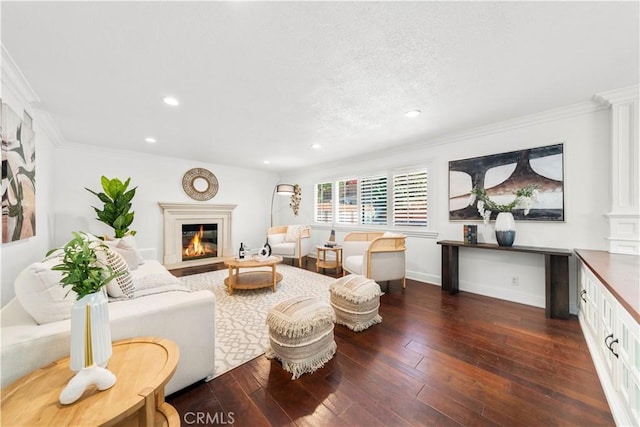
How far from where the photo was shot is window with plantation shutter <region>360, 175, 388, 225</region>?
4578 millimetres

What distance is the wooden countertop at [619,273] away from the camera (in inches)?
45.4

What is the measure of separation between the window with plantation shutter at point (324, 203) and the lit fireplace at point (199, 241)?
256 centimetres

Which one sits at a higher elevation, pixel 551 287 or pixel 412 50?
pixel 412 50

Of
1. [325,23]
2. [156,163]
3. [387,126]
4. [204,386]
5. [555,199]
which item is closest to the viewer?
[325,23]

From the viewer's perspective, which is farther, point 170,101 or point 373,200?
point 373,200

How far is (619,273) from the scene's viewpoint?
65.4 inches

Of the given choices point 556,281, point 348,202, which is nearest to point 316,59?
point 556,281

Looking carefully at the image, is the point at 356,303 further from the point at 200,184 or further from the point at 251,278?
the point at 200,184

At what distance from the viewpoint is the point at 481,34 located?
156cm

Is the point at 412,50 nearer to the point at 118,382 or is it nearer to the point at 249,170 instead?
the point at 118,382

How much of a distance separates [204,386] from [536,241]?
384 cm

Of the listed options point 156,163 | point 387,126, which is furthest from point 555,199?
point 156,163
